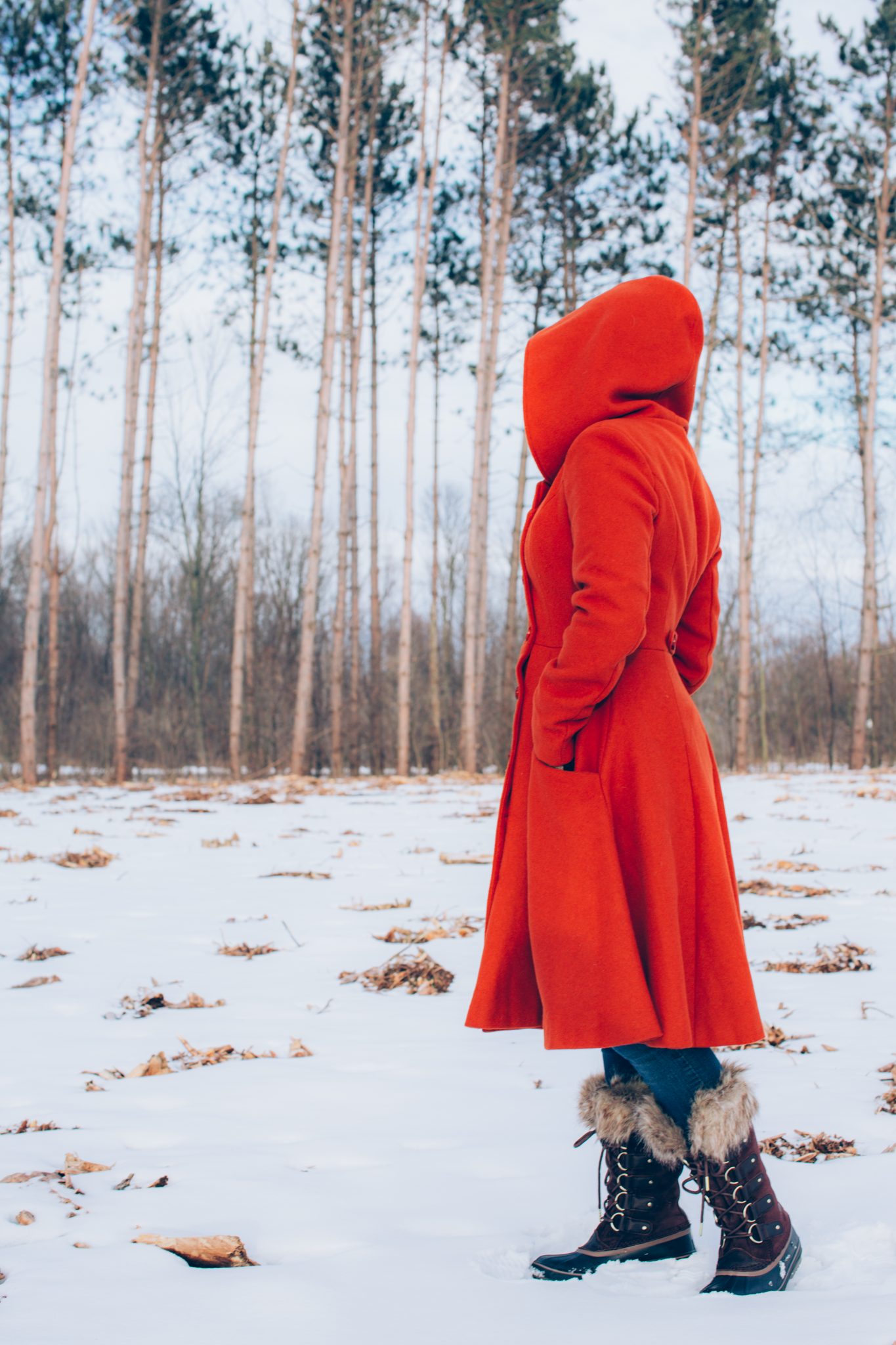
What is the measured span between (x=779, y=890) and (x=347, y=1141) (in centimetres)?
343

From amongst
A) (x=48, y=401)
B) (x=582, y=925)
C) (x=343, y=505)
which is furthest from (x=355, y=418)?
(x=582, y=925)

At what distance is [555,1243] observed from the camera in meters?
1.94

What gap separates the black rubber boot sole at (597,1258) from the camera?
70.6 inches

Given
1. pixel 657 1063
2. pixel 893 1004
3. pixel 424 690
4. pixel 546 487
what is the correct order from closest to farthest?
pixel 657 1063 → pixel 546 487 → pixel 893 1004 → pixel 424 690

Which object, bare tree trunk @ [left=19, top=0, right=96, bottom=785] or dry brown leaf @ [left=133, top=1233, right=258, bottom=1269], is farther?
bare tree trunk @ [left=19, top=0, right=96, bottom=785]

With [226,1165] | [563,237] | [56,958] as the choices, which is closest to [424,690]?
[563,237]

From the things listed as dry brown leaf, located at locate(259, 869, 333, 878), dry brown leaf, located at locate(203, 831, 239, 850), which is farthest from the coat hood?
dry brown leaf, located at locate(203, 831, 239, 850)

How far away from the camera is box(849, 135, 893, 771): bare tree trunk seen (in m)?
17.4

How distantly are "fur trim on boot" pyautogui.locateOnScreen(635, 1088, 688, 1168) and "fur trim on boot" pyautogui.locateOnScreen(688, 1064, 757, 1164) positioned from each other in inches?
1.7

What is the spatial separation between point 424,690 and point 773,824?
1714 cm

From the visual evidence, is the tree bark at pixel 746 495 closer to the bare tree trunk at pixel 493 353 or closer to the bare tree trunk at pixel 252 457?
the bare tree trunk at pixel 493 353

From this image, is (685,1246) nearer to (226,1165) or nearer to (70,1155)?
(226,1165)

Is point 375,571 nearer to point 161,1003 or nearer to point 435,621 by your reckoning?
point 435,621

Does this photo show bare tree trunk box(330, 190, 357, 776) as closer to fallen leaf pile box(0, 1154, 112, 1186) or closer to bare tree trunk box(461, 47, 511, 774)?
bare tree trunk box(461, 47, 511, 774)
